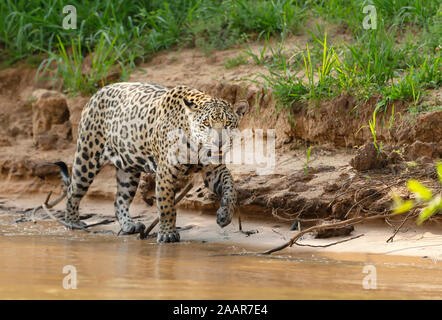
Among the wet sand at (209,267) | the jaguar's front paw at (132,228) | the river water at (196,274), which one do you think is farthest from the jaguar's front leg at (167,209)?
the jaguar's front paw at (132,228)

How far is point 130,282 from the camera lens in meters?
4.64

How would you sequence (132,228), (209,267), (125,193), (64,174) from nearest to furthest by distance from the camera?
(209,267) < (132,228) < (125,193) < (64,174)

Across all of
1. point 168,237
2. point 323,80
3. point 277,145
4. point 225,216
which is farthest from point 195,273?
point 323,80

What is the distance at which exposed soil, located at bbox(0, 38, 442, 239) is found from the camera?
23.3 feet

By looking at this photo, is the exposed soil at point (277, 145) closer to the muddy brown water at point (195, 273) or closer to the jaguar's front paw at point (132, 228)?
the jaguar's front paw at point (132, 228)

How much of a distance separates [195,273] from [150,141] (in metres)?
2.82

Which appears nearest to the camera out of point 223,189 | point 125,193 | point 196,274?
point 196,274

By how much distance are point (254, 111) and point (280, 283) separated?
460 centimetres

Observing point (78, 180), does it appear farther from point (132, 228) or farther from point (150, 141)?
point (150, 141)

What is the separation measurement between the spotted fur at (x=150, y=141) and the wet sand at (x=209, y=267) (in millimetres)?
487

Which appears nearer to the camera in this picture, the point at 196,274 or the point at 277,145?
the point at 196,274

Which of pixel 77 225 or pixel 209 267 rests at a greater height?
pixel 209 267

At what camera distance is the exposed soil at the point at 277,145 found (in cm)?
709

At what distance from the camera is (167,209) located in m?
7.14
